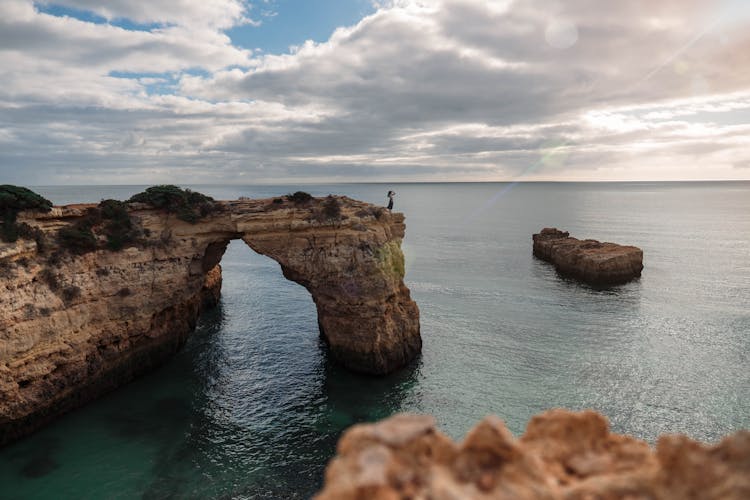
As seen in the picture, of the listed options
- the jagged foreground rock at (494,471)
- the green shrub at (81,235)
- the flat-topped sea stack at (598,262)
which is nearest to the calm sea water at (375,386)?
the flat-topped sea stack at (598,262)

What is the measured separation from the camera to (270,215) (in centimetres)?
3222

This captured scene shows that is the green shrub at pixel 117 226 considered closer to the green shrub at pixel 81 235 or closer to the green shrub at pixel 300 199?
the green shrub at pixel 81 235

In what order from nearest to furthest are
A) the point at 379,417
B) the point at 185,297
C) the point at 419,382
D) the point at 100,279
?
the point at 379,417 < the point at 100,279 < the point at 419,382 < the point at 185,297

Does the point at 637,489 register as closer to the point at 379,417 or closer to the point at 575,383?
the point at 379,417

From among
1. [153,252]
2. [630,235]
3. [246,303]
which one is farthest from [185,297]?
[630,235]

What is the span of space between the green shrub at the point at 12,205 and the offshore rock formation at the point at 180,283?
2.44ft

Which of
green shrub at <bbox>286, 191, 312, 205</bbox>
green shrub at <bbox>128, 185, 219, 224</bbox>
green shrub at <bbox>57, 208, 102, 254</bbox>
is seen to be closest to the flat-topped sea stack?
green shrub at <bbox>286, 191, 312, 205</bbox>

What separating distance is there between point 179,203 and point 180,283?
20.4 ft

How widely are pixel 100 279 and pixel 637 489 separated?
32.5 metres

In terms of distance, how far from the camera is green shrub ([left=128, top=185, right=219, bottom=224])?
108 ft

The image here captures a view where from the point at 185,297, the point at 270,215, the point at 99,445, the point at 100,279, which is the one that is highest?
the point at 270,215

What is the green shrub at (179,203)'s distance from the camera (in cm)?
3281

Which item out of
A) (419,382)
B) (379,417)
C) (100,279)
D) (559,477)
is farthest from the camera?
(419,382)

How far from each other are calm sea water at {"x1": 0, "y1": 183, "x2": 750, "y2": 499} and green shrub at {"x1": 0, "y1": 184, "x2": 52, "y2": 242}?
12.0m
